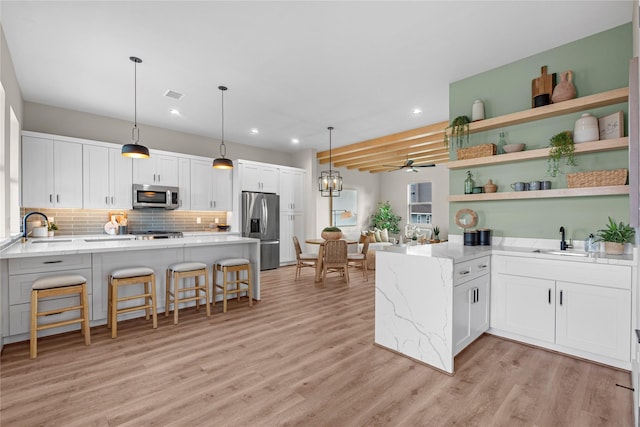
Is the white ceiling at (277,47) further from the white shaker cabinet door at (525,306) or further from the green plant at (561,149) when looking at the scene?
the white shaker cabinet door at (525,306)

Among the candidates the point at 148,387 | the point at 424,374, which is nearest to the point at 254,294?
the point at 148,387

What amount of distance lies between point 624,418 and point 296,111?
484 cm

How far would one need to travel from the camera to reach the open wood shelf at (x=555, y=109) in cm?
264

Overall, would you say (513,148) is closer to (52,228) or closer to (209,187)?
(209,187)

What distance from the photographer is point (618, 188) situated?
2.58 metres

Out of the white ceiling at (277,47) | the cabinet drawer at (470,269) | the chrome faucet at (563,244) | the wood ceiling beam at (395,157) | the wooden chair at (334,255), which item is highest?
the white ceiling at (277,47)

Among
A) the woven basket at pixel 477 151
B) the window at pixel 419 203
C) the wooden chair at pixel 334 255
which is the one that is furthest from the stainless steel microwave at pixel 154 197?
the window at pixel 419 203

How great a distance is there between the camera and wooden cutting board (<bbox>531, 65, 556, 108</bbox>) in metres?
3.06

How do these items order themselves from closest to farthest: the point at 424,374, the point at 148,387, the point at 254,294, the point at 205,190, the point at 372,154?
the point at 148,387 → the point at 424,374 → the point at 254,294 → the point at 205,190 → the point at 372,154

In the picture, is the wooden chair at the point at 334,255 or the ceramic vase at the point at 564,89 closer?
the ceramic vase at the point at 564,89

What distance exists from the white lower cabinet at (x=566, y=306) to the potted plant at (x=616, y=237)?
306 mm

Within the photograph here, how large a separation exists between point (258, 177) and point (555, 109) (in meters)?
5.33

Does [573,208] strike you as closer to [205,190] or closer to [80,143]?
[205,190]

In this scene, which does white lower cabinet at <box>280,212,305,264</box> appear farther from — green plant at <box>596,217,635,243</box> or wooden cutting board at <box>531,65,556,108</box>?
green plant at <box>596,217,635,243</box>
